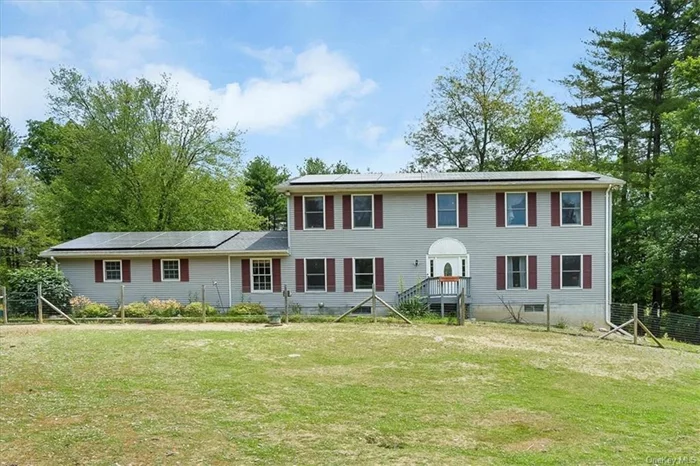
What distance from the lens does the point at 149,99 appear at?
1213 inches

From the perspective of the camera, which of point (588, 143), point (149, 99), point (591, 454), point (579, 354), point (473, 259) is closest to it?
point (591, 454)

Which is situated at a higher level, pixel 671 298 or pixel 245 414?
pixel 245 414

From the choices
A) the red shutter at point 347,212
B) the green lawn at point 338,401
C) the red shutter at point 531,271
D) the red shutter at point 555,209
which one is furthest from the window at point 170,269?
the red shutter at point 555,209

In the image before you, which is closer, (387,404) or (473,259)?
(387,404)

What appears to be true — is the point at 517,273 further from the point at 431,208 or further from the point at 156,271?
the point at 156,271

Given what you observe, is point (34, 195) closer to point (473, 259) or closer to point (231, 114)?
point (231, 114)

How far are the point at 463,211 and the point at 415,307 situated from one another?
4885mm

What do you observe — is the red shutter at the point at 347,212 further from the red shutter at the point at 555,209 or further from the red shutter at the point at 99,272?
the red shutter at the point at 99,272

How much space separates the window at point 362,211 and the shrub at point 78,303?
1192 cm

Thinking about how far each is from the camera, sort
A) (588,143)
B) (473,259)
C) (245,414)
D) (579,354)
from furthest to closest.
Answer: (588,143), (473,259), (579,354), (245,414)

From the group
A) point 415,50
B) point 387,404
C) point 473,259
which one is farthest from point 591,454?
point 415,50

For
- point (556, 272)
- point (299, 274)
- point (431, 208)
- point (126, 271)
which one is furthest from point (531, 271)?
point (126, 271)

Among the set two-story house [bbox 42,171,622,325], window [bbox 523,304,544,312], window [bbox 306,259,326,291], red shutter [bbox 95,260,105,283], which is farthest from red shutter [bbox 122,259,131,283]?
window [bbox 523,304,544,312]

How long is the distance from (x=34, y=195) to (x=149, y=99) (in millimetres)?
9143
